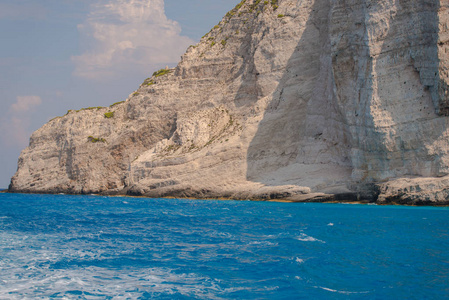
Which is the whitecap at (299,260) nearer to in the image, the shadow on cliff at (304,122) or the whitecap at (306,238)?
the whitecap at (306,238)

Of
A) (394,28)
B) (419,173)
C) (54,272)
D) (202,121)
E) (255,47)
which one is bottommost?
(54,272)

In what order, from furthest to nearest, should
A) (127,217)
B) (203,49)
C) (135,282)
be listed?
(203,49), (127,217), (135,282)

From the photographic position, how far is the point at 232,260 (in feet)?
45.6

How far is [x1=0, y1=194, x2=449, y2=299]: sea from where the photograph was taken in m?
10.8

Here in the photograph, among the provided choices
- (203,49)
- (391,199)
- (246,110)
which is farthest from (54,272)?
(203,49)

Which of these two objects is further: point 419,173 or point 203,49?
point 203,49

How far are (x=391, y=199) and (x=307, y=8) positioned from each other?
27.3m

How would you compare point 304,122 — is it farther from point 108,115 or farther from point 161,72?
point 108,115

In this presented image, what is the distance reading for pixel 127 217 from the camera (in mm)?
27812

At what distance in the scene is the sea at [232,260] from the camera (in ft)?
35.4

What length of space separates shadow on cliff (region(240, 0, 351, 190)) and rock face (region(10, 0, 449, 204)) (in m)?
0.12

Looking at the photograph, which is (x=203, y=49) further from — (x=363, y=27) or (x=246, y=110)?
(x=363, y=27)

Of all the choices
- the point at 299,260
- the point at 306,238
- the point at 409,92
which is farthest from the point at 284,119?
the point at 299,260

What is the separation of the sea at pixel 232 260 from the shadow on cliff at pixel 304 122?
1938 cm
